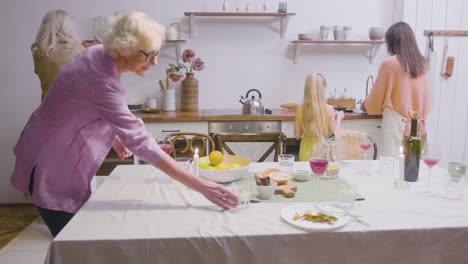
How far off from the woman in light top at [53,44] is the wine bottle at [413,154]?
2.27m

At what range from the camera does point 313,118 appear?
286 centimetres

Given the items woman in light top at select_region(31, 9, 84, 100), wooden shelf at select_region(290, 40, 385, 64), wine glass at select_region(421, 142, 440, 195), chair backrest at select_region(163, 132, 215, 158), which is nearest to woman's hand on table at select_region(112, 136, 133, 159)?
chair backrest at select_region(163, 132, 215, 158)

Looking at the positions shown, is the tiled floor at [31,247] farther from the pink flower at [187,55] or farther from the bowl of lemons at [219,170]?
the pink flower at [187,55]

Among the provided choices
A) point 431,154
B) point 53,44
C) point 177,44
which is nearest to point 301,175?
point 431,154

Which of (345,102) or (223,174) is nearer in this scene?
(223,174)

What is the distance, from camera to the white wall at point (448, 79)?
12.5 feet

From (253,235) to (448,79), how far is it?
341 centimetres

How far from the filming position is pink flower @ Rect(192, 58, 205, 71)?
3.72m

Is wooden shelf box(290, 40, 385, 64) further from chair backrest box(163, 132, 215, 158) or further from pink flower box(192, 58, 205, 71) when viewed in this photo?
chair backrest box(163, 132, 215, 158)

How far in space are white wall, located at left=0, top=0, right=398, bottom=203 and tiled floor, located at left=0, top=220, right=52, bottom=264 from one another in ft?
2.80

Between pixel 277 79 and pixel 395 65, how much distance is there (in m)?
1.21

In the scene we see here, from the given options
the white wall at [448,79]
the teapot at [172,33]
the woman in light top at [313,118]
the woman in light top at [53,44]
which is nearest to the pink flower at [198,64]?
the teapot at [172,33]

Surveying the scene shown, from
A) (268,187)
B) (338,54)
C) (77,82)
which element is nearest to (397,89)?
(338,54)

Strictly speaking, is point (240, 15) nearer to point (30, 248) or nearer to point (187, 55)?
point (187, 55)
